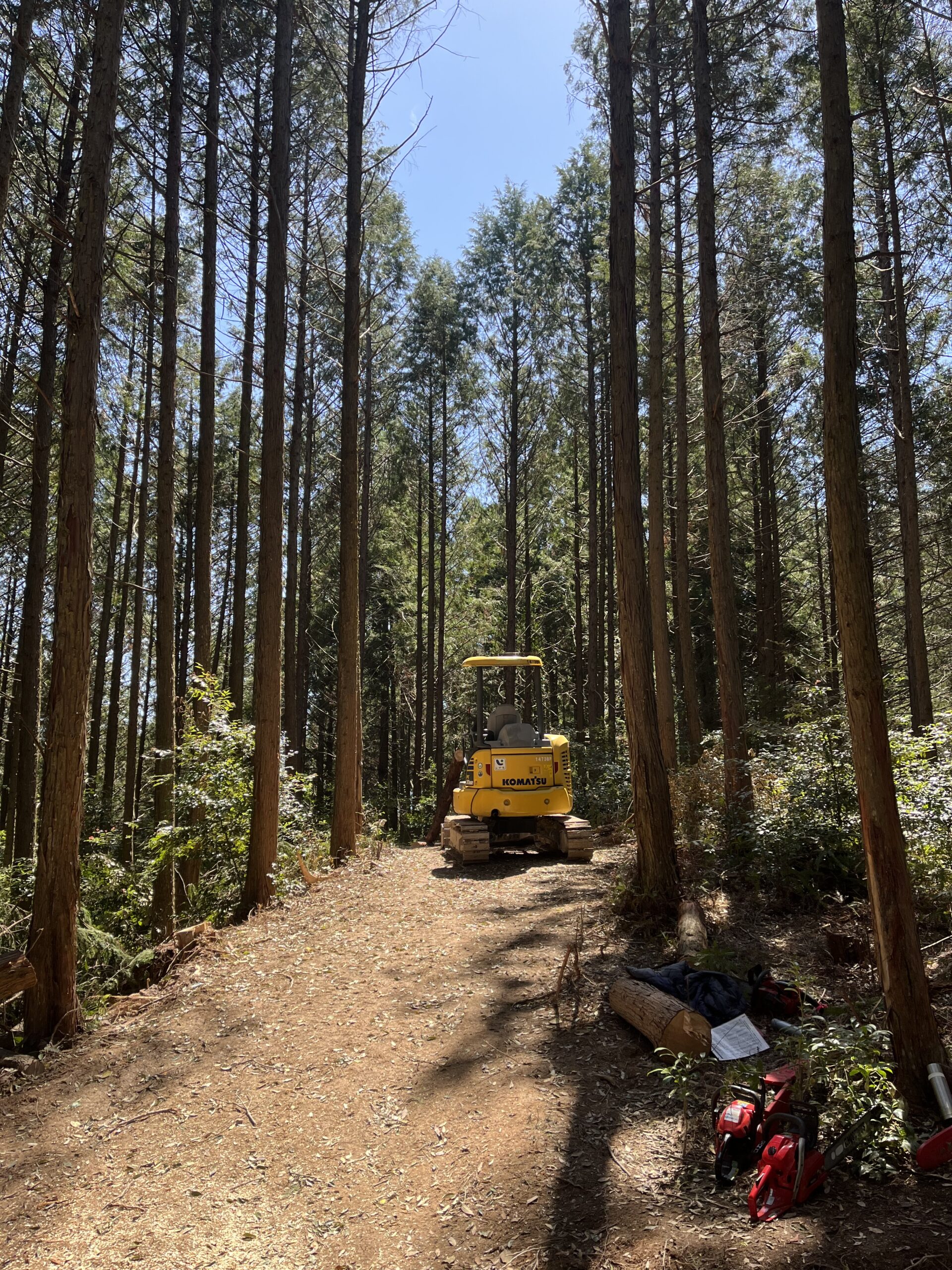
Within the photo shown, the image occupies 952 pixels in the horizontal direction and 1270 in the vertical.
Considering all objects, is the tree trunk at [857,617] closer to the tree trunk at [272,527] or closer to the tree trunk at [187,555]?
the tree trunk at [272,527]

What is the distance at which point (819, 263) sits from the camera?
15.0 meters

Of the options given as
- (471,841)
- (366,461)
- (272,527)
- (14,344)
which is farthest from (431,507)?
(272,527)

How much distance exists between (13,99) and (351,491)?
5.18 metres

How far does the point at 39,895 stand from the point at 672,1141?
14.0 ft

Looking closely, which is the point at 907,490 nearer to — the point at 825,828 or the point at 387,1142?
the point at 825,828

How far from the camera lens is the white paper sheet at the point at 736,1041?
4.12m

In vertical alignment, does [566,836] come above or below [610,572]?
below

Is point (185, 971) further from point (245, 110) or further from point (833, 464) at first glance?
point (245, 110)

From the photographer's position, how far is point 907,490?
12.9m

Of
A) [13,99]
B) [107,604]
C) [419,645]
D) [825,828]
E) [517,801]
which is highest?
[13,99]

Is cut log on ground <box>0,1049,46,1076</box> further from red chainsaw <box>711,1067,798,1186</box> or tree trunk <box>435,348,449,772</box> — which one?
tree trunk <box>435,348,449,772</box>

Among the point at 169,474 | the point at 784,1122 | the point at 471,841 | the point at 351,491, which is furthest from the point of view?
the point at 351,491

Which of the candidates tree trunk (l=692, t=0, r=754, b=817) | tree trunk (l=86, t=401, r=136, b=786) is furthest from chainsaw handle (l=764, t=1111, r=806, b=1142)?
tree trunk (l=86, t=401, r=136, b=786)

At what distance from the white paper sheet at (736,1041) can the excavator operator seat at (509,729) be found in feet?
21.8
